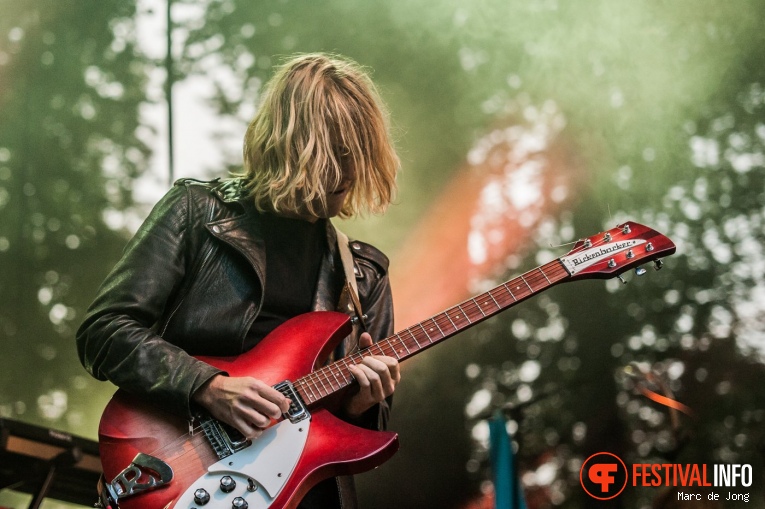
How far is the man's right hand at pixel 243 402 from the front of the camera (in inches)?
84.9

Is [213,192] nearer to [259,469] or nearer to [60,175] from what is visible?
[259,469]

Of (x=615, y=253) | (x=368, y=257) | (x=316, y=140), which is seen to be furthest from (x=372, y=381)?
(x=615, y=253)

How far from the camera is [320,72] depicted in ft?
8.79

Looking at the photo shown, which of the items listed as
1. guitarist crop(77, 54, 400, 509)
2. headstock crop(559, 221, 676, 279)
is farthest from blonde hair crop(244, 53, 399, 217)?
headstock crop(559, 221, 676, 279)

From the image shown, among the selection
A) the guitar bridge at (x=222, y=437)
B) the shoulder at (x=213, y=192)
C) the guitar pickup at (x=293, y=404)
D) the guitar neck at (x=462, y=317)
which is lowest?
the guitar bridge at (x=222, y=437)

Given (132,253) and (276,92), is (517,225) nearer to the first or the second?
(276,92)

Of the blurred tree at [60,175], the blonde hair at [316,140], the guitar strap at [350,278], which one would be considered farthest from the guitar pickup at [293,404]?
the blurred tree at [60,175]

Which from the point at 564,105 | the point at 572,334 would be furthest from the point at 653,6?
the point at 572,334

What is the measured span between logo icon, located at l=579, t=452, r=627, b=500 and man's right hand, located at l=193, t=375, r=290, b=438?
2538 mm

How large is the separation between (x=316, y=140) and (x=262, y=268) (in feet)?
1.40

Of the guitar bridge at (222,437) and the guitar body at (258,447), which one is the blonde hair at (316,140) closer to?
the guitar body at (258,447)

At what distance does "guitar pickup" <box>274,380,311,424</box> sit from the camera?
2260 millimetres

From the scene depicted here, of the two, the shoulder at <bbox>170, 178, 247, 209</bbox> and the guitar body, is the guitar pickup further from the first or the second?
the shoulder at <bbox>170, 178, 247, 209</bbox>

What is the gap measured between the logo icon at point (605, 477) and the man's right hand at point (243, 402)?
2.54m
